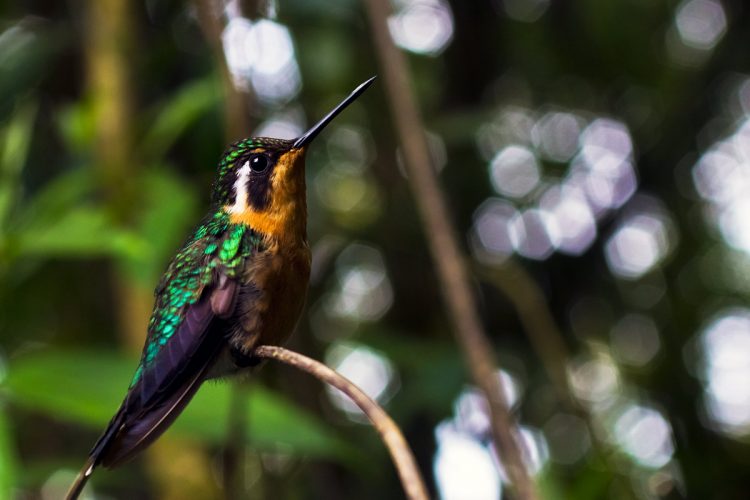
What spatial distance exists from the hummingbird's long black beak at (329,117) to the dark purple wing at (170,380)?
267 mm

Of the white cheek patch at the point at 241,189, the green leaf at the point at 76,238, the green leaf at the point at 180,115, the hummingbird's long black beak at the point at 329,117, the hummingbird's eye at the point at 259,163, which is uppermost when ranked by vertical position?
the green leaf at the point at 180,115

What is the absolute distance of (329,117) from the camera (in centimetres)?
144

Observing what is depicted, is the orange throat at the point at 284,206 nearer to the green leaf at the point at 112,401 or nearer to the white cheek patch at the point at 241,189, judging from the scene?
the white cheek patch at the point at 241,189

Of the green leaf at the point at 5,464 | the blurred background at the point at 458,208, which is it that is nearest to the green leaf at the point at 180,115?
the blurred background at the point at 458,208

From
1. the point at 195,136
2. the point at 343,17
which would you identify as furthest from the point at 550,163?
the point at 195,136

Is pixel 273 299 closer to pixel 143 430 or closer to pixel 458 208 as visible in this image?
pixel 143 430

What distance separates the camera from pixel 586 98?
14.3ft

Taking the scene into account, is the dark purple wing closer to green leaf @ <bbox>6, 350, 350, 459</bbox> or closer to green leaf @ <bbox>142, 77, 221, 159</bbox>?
green leaf @ <bbox>6, 350, 350, 459</bbox>

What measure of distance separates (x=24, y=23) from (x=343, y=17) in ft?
4.24

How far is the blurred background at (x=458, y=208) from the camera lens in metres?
3.12

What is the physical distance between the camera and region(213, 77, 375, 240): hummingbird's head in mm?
1820

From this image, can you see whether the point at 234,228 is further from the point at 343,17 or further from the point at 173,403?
the point at 343,17

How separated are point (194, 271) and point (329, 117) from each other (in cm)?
48

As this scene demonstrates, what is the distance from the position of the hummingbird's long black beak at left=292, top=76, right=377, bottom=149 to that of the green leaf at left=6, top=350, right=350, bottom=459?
602 millimetres
